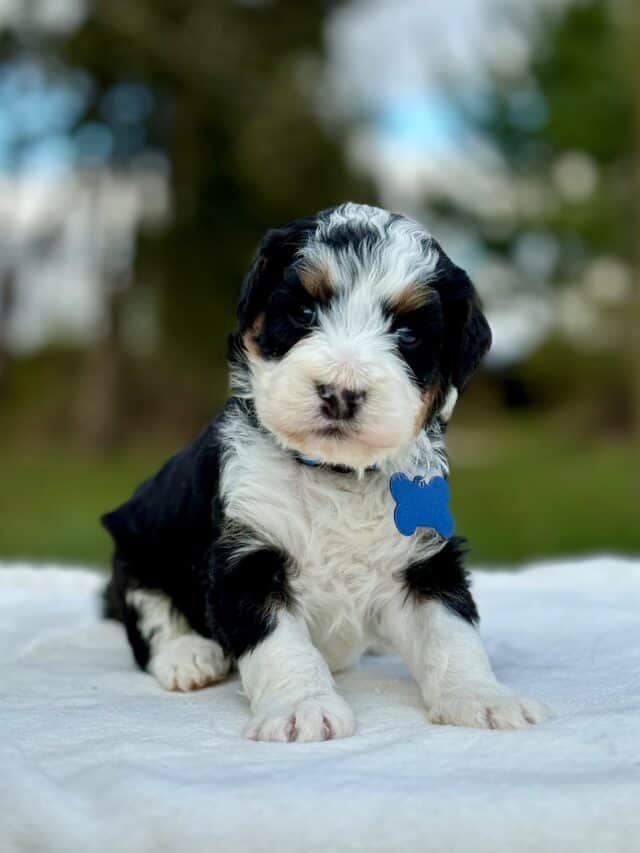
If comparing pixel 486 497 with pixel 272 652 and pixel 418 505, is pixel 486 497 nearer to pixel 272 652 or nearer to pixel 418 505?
pixel 418 505

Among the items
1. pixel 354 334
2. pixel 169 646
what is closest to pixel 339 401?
pixel 354 334

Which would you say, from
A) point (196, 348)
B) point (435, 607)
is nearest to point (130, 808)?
point (435, 607)

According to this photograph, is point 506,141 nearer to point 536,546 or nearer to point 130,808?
point 536,546

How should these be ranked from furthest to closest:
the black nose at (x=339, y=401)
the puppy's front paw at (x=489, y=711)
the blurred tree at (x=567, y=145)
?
1. the blurred tree at (x=567, y=145)
2. the puppy's front paw at (x=489, y=711)
3. the black nose at (x=339, y=401)

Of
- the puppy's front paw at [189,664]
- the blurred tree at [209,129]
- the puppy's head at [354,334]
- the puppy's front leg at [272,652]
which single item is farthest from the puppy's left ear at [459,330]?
the blurred tree at [209,129]

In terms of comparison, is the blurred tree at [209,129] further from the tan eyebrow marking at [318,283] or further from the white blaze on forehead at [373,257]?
the tan eyebrow marking at [318,283]
